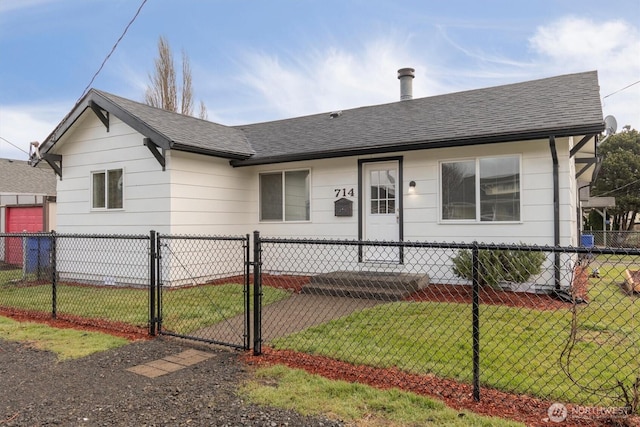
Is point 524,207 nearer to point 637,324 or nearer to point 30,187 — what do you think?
point 637,324

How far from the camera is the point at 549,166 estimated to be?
289 inches

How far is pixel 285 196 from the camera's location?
33.4 feet

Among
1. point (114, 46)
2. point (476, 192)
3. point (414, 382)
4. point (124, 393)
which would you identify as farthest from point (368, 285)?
point (114, 46)

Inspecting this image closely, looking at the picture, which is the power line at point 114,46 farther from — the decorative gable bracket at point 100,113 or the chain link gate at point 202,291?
the chain link gate at point 202,291

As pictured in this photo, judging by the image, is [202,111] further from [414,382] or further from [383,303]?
[414,382]

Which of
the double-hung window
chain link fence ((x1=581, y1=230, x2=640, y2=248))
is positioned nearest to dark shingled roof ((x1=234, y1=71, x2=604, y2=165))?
the double-hung window

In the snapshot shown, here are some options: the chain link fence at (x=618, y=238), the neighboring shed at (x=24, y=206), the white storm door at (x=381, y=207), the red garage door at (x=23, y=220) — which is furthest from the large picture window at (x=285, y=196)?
the chain link fence at (x=618, y=238)

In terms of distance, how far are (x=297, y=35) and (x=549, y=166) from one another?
833 cm

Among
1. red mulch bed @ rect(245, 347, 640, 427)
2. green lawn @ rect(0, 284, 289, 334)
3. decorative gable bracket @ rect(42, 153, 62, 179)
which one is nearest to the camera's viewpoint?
red mulch bed @ rect(245, 347, 640, 427)

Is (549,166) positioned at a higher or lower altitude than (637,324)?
higher

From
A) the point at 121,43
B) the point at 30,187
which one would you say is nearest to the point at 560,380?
the point at 121,43

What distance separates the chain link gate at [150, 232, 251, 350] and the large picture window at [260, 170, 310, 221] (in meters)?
1.22

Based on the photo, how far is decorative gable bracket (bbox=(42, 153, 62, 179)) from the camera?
10.2 meters

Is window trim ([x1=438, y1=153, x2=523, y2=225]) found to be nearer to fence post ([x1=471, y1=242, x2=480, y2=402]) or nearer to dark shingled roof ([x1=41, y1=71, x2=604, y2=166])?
dark shingled roof ([x1=41, y1=71, x2=604, y2=166])
